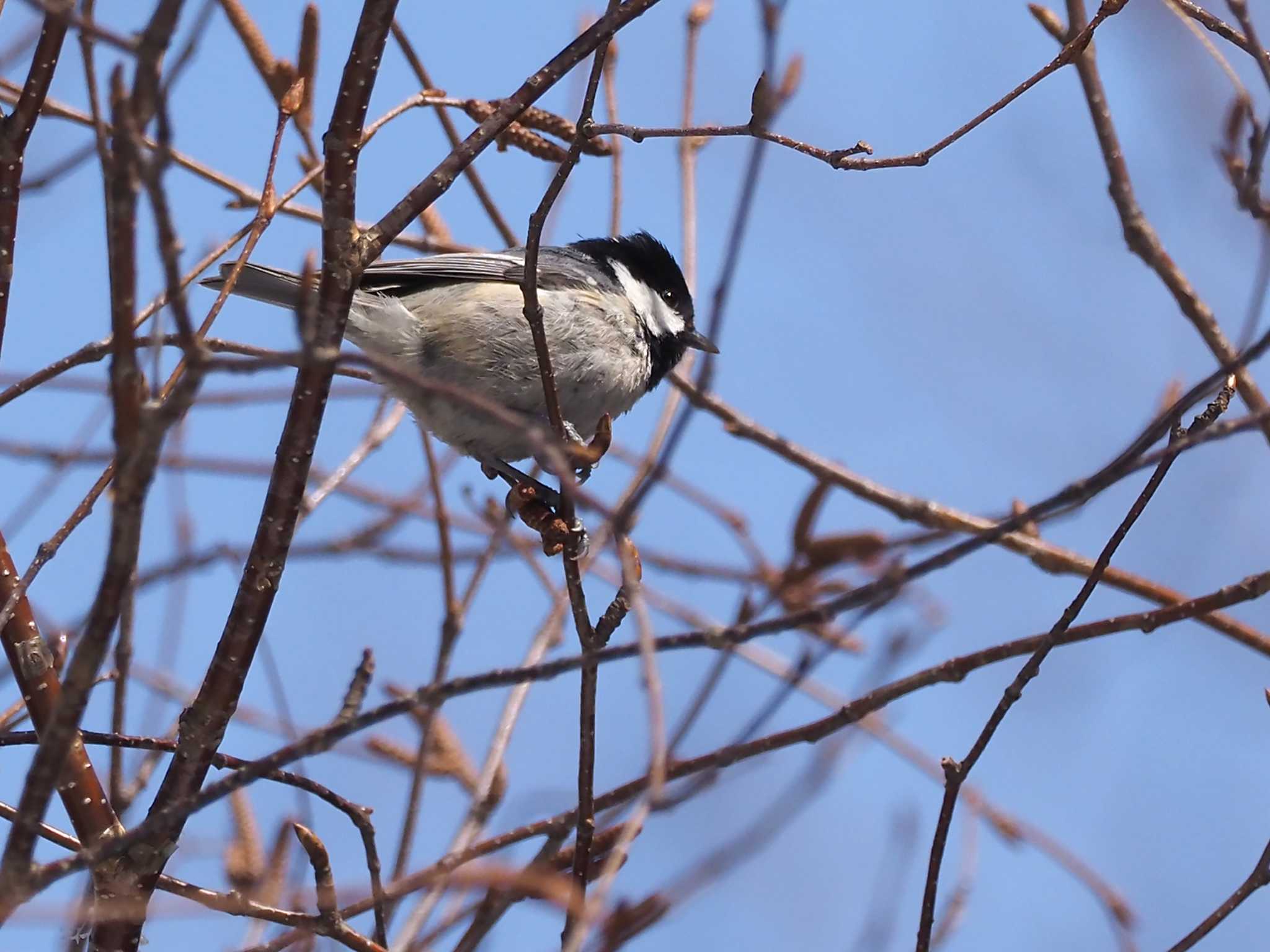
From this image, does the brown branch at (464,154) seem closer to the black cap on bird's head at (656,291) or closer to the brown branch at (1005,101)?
the brown branch at (1005,101)

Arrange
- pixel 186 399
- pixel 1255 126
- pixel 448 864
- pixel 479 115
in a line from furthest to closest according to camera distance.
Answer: pixel 479 115 → pixel 1255 126 → pixel 448 864 → pixel 186 399

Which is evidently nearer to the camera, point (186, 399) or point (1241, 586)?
point (186, 399)

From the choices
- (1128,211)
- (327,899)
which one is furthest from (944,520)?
(327,899)

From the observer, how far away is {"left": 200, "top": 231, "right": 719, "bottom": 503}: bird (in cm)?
404

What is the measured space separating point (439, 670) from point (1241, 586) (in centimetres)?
175

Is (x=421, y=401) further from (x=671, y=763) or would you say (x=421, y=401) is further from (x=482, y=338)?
(x=671, y=763)

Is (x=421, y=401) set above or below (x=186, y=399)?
above

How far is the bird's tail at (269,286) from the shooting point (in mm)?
3941

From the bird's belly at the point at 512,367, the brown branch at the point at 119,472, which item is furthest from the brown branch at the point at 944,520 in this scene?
the brown branch at the point at 119,472

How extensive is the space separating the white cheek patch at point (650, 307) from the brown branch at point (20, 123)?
2.22 m

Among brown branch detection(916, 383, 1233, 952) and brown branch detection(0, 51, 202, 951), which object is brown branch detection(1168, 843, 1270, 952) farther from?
brown branch detection(0, 51, 202, 951)

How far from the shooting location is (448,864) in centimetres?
211

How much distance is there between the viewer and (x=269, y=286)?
157 inches

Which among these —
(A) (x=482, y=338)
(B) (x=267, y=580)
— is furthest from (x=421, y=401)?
(B) (x=267, y=580)
